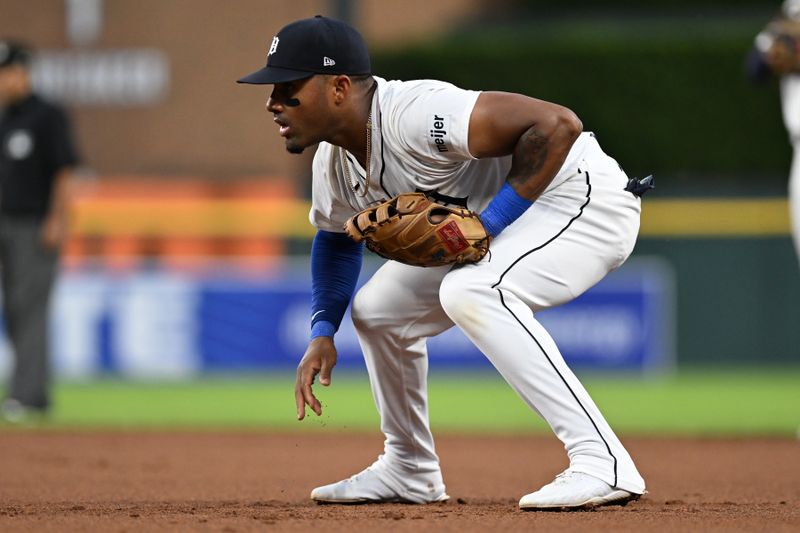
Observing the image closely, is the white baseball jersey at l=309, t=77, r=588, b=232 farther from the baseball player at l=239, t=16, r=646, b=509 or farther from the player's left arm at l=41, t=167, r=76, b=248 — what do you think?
the player's left arm at l=41, t=167, r=76, b=248

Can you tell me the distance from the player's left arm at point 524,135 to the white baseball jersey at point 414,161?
0.14 ft

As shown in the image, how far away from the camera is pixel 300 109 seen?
4219 mm

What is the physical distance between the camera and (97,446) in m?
6.79

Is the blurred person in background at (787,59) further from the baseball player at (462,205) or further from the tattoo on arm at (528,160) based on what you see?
the tattoo on arm at (528,160)

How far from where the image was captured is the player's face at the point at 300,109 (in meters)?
4.20

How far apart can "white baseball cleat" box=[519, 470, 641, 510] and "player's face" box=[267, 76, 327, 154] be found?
1.24 metres

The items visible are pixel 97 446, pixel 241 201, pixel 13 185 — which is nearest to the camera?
pixel 97 446

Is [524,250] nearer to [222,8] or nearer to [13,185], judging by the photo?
[13,185]

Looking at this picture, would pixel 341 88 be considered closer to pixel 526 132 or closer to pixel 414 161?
pixel 414 161

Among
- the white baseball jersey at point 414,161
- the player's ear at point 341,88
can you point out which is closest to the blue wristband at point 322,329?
the white baseball jersey at point 414,161

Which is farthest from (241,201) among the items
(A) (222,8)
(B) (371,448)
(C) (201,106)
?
(B) (371,448)

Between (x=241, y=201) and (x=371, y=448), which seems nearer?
(x=371, y=448)

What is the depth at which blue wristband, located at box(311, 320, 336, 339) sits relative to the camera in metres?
4.52

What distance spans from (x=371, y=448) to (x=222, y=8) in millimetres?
8199
